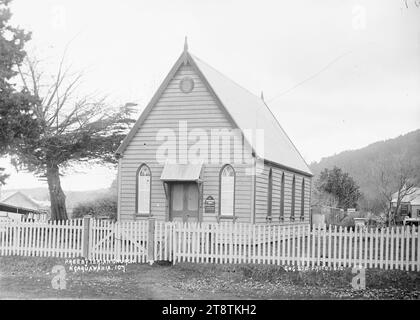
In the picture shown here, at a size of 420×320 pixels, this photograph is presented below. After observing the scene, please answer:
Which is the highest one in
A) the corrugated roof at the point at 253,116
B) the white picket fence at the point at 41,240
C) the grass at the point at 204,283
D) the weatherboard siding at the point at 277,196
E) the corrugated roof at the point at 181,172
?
the corrugated roof at the point at 253,116

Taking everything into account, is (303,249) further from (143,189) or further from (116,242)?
(143,189)

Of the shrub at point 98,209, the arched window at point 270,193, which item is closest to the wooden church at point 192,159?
the arched window at point 270,193

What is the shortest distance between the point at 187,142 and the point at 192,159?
0.77m

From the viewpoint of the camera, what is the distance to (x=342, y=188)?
55469 mm

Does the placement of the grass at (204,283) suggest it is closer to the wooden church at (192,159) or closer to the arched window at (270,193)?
the wooden church at (192,159)

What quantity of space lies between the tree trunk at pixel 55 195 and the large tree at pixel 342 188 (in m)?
30.5

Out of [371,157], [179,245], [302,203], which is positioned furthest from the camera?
[371,157]

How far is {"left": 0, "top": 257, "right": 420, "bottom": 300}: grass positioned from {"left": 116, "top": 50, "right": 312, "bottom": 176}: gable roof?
6.88m

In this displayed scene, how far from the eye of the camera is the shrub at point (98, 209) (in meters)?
39.7

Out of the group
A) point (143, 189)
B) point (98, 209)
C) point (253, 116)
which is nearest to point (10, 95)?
point (143, 189)

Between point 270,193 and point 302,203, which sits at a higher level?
point 270,193

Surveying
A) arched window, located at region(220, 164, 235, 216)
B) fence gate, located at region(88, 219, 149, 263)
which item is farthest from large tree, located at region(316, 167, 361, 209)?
fence gate, located at region(88, 219, 149, 263)
